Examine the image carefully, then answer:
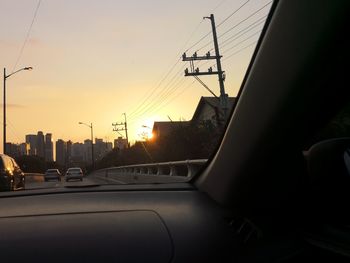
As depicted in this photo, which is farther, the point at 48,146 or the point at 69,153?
the point at 69,153

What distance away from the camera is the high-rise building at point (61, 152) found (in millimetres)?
128000

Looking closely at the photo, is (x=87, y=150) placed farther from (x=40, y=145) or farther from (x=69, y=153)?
(x=40, y=145)

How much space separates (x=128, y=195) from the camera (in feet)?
12.4

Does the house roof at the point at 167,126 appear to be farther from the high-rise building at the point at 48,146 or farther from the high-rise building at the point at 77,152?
the high-rise building at the point at 77,152

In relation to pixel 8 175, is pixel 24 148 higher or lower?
higher

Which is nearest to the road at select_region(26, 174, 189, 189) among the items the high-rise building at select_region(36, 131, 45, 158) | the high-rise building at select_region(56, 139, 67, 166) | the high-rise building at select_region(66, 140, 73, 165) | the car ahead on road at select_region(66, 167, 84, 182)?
the car ahead on road at select_region(66, 167, 84, 182)

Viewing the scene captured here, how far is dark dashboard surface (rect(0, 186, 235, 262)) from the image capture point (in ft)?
9.05

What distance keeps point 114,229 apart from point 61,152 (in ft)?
422

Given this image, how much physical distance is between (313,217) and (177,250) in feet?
2.54

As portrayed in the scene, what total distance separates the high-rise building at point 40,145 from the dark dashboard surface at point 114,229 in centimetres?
10152

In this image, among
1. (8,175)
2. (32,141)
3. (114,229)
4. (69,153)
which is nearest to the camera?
(114,229)

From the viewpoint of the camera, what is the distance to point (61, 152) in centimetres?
12925

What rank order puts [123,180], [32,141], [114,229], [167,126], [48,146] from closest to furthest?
[114,229] → [123,180] → [167,126] → [32,141] → [48,146]

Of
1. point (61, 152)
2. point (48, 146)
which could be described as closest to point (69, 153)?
point (61, 152)
